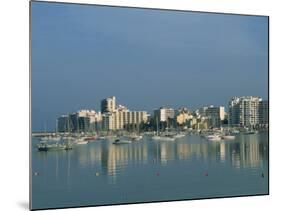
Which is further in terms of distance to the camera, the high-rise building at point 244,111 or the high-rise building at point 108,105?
the high-rise building at point 244,111

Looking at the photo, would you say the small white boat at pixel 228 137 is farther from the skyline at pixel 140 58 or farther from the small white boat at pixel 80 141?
the small white boat at pixel 80 141

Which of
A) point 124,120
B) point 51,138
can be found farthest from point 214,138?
point 51,138

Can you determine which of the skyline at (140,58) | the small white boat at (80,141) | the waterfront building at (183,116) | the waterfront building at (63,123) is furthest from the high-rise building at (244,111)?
the waterfront building at (63,123)

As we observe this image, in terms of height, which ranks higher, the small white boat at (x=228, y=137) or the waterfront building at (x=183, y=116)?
the waterfront building at (x=183, y=116)

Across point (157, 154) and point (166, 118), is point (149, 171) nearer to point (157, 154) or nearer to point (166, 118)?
point (157, 154)

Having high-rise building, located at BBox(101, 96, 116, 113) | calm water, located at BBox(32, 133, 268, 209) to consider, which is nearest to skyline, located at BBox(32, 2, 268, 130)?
high-rise building, located at BBox(101, 96, 116, 113)
